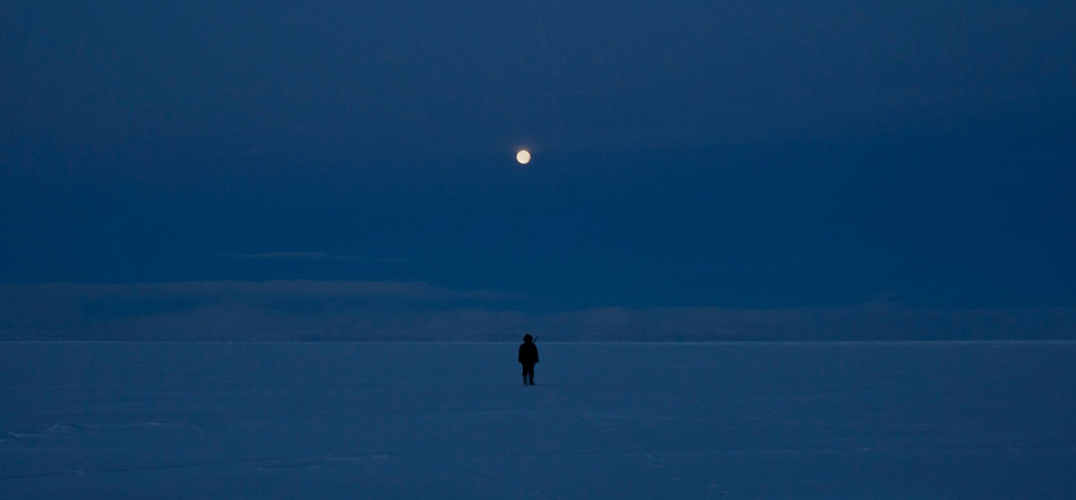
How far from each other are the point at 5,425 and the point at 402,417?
4.61 meters

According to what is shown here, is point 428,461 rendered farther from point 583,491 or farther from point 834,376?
point 834,376

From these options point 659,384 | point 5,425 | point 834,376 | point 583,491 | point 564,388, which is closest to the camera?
point 583,491

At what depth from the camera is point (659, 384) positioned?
66.3 feet

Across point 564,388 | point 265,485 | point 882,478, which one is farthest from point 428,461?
point 564,388

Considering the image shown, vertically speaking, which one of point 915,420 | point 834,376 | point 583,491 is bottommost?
point 583,491

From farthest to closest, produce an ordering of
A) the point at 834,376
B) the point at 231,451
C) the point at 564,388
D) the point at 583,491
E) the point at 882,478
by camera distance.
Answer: the point at 834,376 < the point at 564,388 < the point at 231,451 < the point at 882,478 < the point at 583,491

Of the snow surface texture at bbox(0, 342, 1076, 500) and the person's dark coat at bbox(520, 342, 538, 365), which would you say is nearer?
the snow surface texture at bbox(0, 342, 1076, 500)

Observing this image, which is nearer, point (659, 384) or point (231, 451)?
point (231, 451)

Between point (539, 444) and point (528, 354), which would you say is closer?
point (539, 444)

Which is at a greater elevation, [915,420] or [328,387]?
[328,387]

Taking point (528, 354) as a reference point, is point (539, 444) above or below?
below

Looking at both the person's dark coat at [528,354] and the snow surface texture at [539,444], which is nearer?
the snow surface texture at [539,444]

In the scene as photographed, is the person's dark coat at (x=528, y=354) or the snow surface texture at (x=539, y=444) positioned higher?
the person's dark coat at (x=528, y=354)

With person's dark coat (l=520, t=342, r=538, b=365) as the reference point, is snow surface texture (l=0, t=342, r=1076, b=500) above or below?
below
